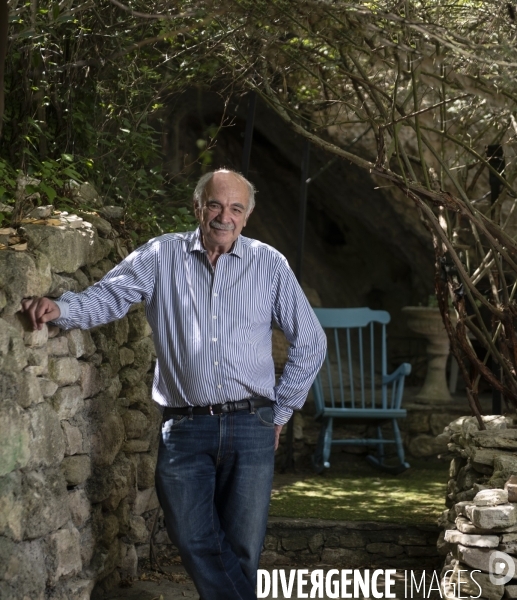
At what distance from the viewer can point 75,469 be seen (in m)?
2.89

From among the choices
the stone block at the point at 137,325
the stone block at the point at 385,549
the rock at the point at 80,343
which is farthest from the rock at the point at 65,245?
the stone block at the point at 385,549

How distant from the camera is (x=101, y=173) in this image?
12.9ft

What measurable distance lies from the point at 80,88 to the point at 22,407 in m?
1.93

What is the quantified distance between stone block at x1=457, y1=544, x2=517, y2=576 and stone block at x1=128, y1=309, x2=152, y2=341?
161cm

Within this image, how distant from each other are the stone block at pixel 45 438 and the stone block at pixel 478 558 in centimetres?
157

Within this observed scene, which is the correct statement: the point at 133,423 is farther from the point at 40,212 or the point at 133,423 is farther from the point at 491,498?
the point at 491,498

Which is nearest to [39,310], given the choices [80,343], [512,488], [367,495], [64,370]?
[64,370]

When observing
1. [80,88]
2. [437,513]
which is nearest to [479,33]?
[80,88]

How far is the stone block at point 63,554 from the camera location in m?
2.61

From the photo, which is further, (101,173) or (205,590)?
(101,173)

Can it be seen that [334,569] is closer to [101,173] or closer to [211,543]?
[211,543]

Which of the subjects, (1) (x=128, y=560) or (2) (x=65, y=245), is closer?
(2) (x=65, y=245)

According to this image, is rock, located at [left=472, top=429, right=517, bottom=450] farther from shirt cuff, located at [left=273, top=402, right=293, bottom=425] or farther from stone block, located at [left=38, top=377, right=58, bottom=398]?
stone block, located at [left=38, top=377, right=58, bottom=398]

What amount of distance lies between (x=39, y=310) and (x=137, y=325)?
3.74ft
